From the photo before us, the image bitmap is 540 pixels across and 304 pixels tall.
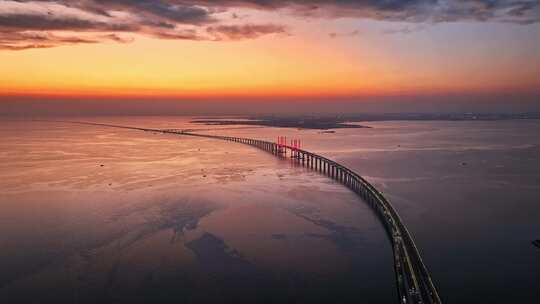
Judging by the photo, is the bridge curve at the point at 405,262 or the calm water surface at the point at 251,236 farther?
the calm water surface at the point at 251,236

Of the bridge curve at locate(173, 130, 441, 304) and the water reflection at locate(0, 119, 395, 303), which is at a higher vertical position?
the bridge curve at locate(173, 130, 441, 304)

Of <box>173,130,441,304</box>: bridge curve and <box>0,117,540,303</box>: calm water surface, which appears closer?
<box>173,130,441,304</box>: bridge curve

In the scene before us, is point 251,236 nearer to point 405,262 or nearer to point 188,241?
point 188,241

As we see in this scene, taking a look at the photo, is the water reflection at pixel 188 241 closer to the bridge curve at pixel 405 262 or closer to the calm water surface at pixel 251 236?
the calm water surface at pixel 251 236

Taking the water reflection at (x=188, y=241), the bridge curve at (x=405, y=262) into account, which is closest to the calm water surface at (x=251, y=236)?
the water reflection at (x=188, y=241)

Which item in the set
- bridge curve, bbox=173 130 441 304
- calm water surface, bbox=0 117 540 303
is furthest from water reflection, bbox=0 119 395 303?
bridge curve, bbox=173 130 441 304

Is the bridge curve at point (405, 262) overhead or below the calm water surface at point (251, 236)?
overhead

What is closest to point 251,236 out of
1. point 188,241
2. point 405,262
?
point 188,241

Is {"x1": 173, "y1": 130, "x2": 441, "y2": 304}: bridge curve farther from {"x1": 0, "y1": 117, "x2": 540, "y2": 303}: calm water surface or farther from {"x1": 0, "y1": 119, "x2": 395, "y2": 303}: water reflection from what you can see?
{"x1": 0, "y1": 119, "x2": 395, "y2": 303}: water reflection
